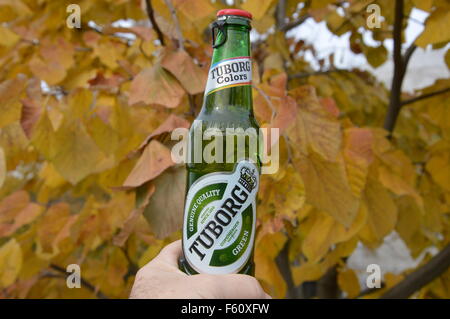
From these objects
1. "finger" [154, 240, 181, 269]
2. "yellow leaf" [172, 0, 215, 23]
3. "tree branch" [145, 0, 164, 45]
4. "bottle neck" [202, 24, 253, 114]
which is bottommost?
"finger" [154, 240, 181, 269]

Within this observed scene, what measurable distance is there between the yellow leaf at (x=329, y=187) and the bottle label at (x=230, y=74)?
0.54ft

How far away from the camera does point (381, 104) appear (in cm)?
146

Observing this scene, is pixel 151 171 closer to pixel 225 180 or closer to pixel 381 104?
pixel 225 180

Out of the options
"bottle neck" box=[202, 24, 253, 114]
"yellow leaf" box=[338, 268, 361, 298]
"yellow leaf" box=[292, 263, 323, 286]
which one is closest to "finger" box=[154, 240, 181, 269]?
"bottle neck" box=[202, 24, 253, 114]

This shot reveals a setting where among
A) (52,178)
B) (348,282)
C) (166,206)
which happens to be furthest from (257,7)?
(348,282)

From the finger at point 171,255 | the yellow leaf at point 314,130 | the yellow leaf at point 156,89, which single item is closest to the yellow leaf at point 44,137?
the yellow leaf at point 156,89

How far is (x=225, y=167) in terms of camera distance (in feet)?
1.90

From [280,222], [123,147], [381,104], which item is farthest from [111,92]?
[381,104]

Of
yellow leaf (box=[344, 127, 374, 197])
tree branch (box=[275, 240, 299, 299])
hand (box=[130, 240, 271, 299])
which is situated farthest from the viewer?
tree branch (box=[275, 240, 299, 299])

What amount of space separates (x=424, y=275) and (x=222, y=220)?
2.20 ft

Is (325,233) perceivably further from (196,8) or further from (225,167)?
(196,8)

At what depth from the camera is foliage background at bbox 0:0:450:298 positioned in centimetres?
61

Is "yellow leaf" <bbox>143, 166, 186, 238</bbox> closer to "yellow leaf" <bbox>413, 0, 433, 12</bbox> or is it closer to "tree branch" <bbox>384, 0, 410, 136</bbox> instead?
→ "yellow leaf" <bbox>413, 0, 433, 12</bbox>
